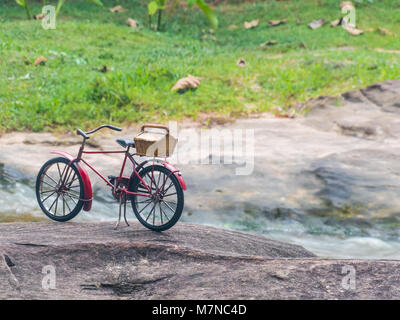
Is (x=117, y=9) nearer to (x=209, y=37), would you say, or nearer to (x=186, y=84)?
(x=209, y=37)

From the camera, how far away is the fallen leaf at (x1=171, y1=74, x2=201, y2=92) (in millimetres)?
10031

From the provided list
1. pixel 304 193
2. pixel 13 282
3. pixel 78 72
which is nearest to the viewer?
pixel 13 282

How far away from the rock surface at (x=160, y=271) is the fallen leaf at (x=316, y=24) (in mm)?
12983

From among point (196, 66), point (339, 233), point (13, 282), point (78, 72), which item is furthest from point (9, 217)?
point (196, 66)

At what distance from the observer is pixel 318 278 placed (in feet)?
10.6

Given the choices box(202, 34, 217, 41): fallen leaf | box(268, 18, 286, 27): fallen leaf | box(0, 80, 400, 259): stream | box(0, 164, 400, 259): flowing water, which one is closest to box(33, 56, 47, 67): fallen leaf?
box(0, 80, 400, 259): stream

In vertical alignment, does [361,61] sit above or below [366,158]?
above

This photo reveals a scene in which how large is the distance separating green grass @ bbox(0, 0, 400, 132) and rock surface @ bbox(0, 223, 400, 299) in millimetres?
5060

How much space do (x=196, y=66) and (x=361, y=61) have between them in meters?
3.28

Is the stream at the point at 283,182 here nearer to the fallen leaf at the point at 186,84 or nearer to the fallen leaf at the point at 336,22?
the fallen leaf at the point at 186,84

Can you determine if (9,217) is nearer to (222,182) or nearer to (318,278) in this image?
(222,182)

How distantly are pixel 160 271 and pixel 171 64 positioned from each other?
8.51 m

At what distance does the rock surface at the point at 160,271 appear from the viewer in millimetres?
3055

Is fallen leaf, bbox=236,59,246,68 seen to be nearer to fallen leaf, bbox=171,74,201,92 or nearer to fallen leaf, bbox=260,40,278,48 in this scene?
fallen leaf, bbox=171,74,201,92
